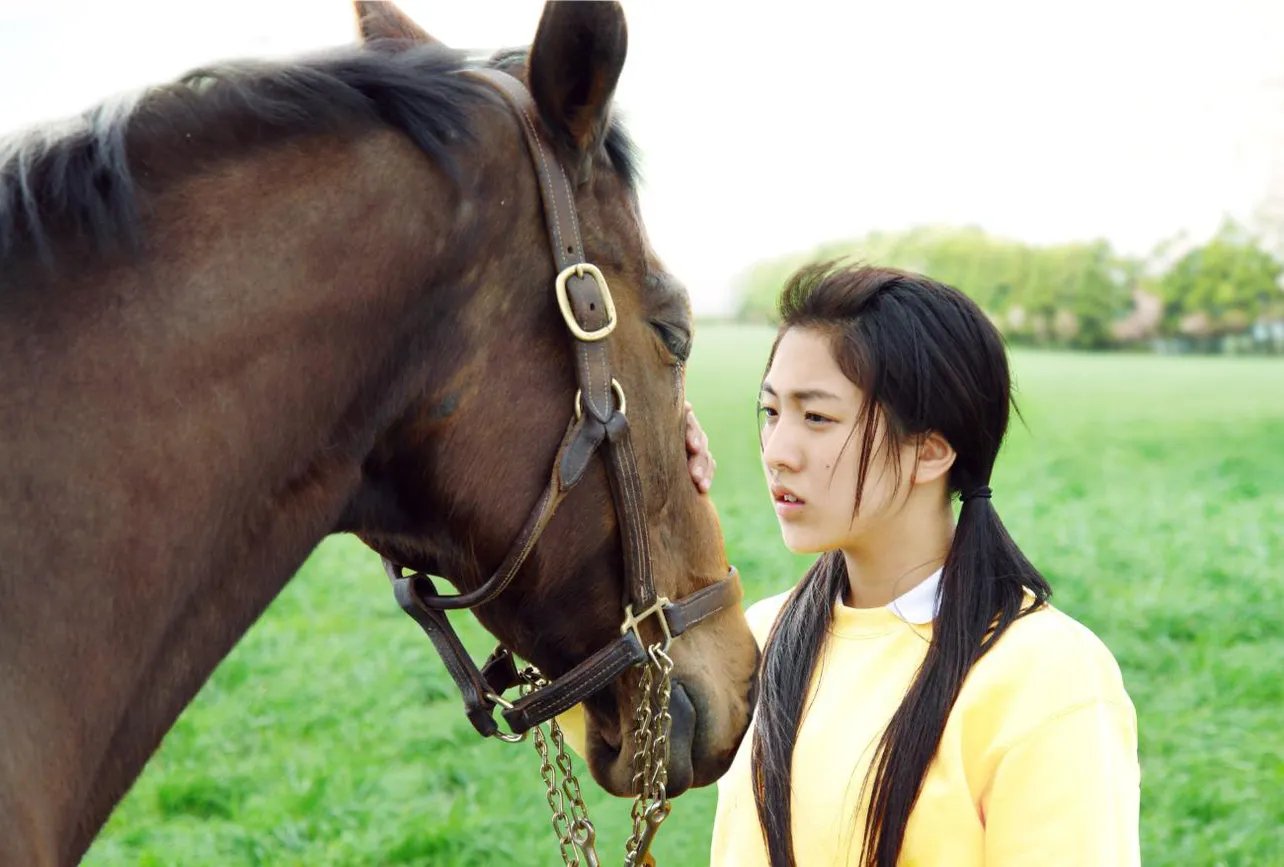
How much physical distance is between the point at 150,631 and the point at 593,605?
628 millimetres

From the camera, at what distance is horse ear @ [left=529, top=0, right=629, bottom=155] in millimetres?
1576

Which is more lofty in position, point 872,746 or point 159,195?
point 159,195

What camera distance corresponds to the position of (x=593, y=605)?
187 cm

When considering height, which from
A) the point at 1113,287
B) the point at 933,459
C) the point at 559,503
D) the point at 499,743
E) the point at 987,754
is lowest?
the point at 1113,287

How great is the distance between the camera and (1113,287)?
39.1 metres

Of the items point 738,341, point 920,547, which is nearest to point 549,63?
point 920,547

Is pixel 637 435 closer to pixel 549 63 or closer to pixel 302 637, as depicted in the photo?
pixel 549 63

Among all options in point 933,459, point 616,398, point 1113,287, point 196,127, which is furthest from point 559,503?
point 1113,287

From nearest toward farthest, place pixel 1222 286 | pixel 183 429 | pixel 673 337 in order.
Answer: pixel 183 429, pixel 673 337, pixel 1222 286

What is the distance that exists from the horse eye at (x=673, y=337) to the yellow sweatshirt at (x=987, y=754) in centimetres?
66

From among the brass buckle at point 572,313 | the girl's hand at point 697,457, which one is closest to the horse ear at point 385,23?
the brass buckle at point 572,313

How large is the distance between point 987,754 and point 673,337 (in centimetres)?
79

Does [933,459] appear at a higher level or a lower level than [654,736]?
higher

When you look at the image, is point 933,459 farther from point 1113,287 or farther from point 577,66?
point 1113,287
